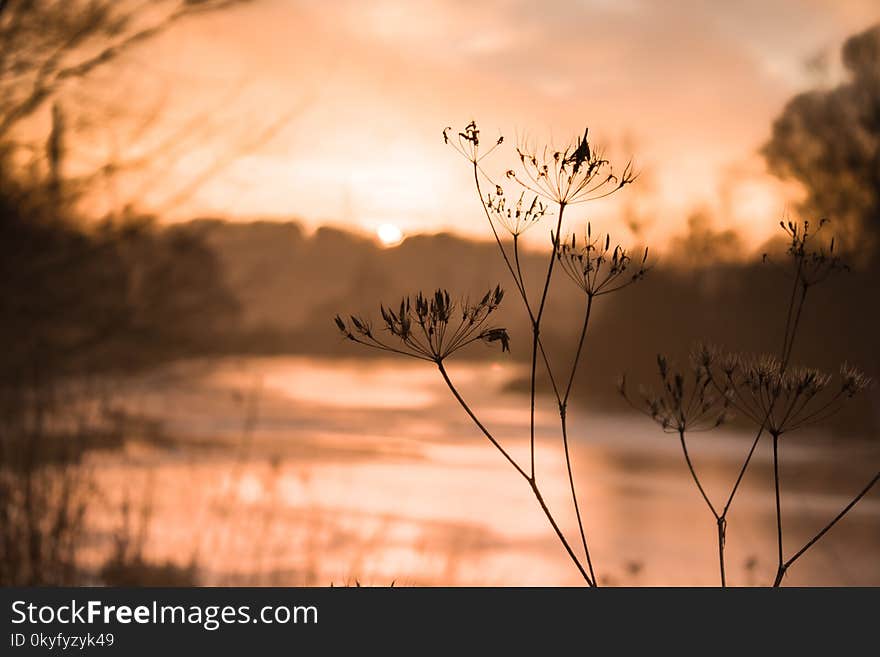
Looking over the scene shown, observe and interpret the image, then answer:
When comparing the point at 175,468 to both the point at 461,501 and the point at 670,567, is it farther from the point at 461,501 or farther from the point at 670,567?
the point at 461,501

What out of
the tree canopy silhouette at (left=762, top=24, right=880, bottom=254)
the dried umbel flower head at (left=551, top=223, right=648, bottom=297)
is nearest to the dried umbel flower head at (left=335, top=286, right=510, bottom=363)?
the dried umbel flower head at (left=551, top=223, right=648, bottom=297)

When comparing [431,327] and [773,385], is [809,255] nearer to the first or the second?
[773,385]

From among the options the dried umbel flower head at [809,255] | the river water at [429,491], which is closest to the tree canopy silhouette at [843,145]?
the river water at [429,491]

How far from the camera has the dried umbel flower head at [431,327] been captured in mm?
1650

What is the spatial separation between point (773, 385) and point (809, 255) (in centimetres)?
33

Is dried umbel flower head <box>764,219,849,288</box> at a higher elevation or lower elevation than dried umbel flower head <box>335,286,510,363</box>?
higher

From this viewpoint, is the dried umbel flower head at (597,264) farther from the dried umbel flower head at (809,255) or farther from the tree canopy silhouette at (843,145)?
the tree canopy silhouette at (843,145)

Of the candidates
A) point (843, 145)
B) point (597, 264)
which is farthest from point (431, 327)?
point (843, 145)

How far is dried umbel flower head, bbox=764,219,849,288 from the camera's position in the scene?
1.67 metres

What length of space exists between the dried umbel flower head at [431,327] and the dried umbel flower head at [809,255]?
48 cm

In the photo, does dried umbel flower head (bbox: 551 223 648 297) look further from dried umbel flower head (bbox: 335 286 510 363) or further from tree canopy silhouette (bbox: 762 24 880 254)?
tree canopy silhouette (bbox: 762 24 880 254)

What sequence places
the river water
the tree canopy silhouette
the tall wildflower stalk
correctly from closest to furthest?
the tall wildflower stalk, the river water, the tree canopy silhouette

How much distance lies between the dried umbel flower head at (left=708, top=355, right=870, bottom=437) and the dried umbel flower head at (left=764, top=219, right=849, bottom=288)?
15cm

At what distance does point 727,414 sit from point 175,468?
7624 millimetres
